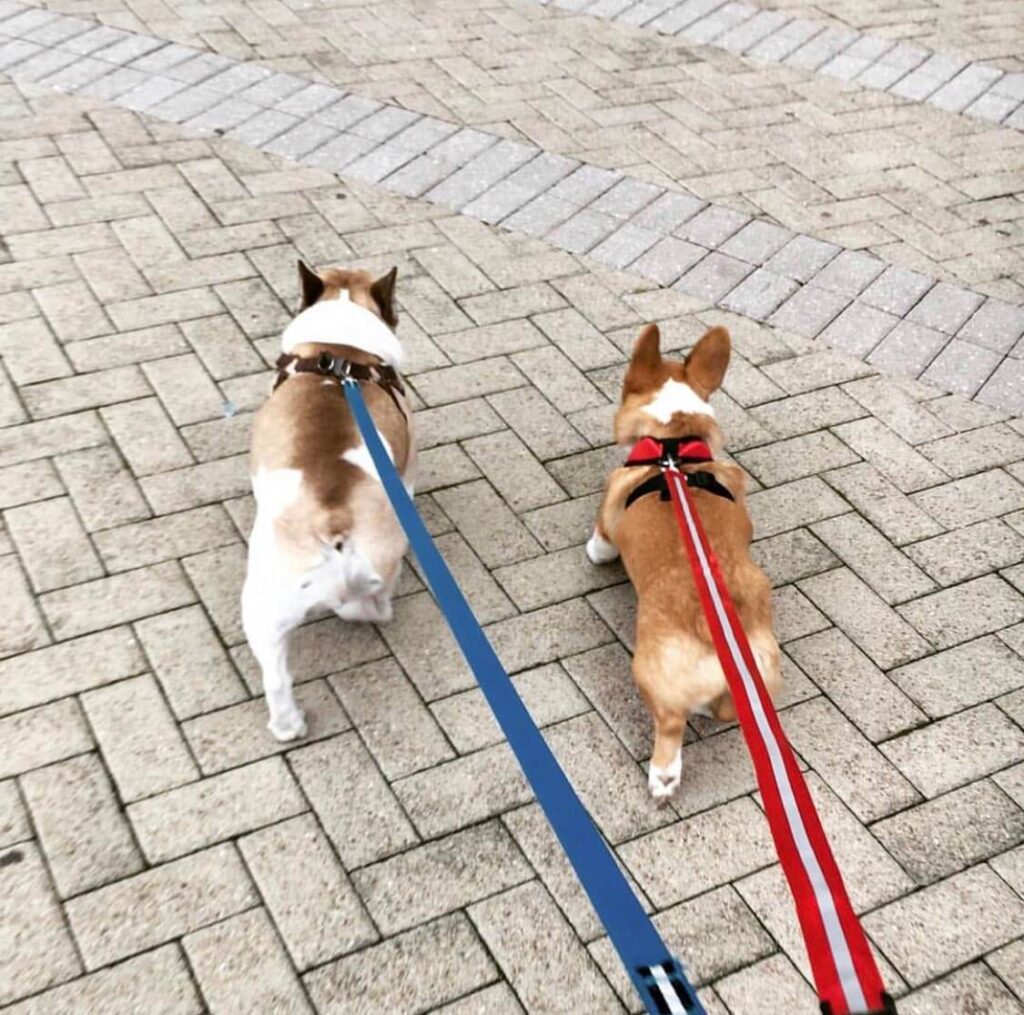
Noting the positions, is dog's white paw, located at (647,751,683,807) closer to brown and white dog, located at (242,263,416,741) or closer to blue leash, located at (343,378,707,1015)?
brown and white dog, located at (242,263,416,741)

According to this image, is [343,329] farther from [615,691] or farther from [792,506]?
[792,506]

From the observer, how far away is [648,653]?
3.15 metres

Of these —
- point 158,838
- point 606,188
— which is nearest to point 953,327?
point 606,188

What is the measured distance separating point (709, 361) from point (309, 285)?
1.31 meters

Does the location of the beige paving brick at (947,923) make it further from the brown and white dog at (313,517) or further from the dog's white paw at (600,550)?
the brown and white dog at (313,517)

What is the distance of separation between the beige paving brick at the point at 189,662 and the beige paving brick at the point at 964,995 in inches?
76.8

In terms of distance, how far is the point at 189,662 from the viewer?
11.1ft

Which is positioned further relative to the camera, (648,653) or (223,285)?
(223,285)

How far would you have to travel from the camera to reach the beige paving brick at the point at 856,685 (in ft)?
11.3

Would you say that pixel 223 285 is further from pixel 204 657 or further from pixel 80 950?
pixel 80 950

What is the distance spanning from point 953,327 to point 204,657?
355 cm

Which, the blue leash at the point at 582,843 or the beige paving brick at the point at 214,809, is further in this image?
the beige paving brick at the point at 214,809

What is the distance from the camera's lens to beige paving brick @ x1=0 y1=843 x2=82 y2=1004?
2.62m

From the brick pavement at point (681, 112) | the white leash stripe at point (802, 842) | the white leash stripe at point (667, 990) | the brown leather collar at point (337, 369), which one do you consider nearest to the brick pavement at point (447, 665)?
the brown leather collar at point (337, 369)
